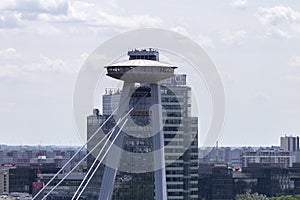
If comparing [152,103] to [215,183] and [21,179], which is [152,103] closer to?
[215,183]

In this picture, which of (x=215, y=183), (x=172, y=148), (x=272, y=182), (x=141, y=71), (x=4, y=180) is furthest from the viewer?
(x=4, y=180)

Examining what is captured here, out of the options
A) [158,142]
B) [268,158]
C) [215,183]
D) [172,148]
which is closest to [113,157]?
[158,142]

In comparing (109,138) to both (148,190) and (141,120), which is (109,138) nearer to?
(141,120)

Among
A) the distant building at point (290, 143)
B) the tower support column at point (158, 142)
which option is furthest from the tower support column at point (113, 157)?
the distant building at point (290, 143)

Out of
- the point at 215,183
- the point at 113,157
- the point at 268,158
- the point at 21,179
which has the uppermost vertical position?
the point at 268,158

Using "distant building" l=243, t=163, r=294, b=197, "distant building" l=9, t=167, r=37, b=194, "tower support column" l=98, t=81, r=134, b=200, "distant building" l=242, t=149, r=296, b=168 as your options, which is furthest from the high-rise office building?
"distant building" l=242, t=149, r=296, b=168

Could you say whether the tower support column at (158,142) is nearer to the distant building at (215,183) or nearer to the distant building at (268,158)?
the distant building at (215,183)

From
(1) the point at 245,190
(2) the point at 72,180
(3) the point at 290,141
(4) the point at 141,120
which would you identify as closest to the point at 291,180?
(1) the point at 245,190

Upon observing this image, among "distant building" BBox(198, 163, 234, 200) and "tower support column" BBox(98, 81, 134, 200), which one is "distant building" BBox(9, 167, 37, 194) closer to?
"distant building" BBox(198, 163, 234, 200)
